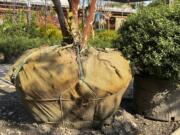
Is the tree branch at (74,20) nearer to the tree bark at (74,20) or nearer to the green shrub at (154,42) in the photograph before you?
the tree bark at (74,20)

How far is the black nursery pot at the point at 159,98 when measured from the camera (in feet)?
20.5

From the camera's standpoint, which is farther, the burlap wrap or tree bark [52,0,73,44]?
tree bark [52,0,73,44]

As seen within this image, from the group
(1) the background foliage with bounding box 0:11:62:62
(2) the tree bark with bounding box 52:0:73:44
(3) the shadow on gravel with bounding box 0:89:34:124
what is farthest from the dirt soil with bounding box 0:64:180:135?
(1) the background foliage with bounding box 0:11:62:62

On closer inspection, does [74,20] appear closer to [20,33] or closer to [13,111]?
[13,111]

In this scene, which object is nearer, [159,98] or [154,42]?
[154,42]

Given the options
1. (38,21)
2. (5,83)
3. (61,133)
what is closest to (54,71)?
(61,133)

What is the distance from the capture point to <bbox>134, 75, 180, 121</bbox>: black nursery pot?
625 centimetres

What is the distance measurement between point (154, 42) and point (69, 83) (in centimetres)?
138

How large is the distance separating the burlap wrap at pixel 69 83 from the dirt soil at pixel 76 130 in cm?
14

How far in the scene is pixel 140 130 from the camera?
593 cm

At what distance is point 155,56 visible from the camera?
5883 mm

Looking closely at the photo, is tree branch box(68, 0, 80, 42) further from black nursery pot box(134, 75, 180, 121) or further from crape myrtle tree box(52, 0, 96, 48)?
black nursery pot box(134, 75, 180, 121)

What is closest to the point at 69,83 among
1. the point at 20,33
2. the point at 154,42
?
the point at 154,42

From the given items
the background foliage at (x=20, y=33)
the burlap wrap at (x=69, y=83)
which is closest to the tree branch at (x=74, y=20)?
the burlap wrap at (x=69, y=83)
